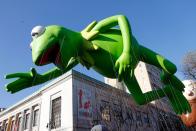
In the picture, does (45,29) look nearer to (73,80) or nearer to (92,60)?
(92,60)

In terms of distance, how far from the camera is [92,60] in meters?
2.55

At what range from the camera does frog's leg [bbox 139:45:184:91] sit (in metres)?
2.71

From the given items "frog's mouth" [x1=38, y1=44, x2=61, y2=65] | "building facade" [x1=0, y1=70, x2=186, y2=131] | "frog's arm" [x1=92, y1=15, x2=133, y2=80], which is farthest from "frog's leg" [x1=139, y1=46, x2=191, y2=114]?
"building facade" [x1=0, y1=70, x2=186, y2=131]

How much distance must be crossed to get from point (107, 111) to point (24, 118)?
642 centimetres

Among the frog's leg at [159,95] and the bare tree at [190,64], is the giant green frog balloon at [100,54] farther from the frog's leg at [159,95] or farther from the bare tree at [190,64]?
A: the bare tree at [190,64]

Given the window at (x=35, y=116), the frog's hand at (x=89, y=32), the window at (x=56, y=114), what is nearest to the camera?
the frog's hand at (x=89, y=32)

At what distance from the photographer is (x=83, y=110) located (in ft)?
36.5

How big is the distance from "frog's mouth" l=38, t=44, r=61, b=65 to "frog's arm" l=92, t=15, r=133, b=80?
0.53 meters

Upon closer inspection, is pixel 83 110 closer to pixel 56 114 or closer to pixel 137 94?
pixel 56 114

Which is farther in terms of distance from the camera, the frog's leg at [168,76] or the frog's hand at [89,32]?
the frog's leg at [168,76]

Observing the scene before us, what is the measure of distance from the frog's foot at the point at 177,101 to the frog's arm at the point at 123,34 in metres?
0.83

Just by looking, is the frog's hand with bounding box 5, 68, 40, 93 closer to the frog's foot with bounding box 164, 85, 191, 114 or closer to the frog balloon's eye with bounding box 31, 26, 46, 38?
the frog balloon's eye with bounding box 31, 26, 46, 38

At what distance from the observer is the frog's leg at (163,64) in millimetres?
2711

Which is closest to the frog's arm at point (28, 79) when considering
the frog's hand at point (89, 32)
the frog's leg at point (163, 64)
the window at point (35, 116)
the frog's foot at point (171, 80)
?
the frog's hand at point (89, 32)
